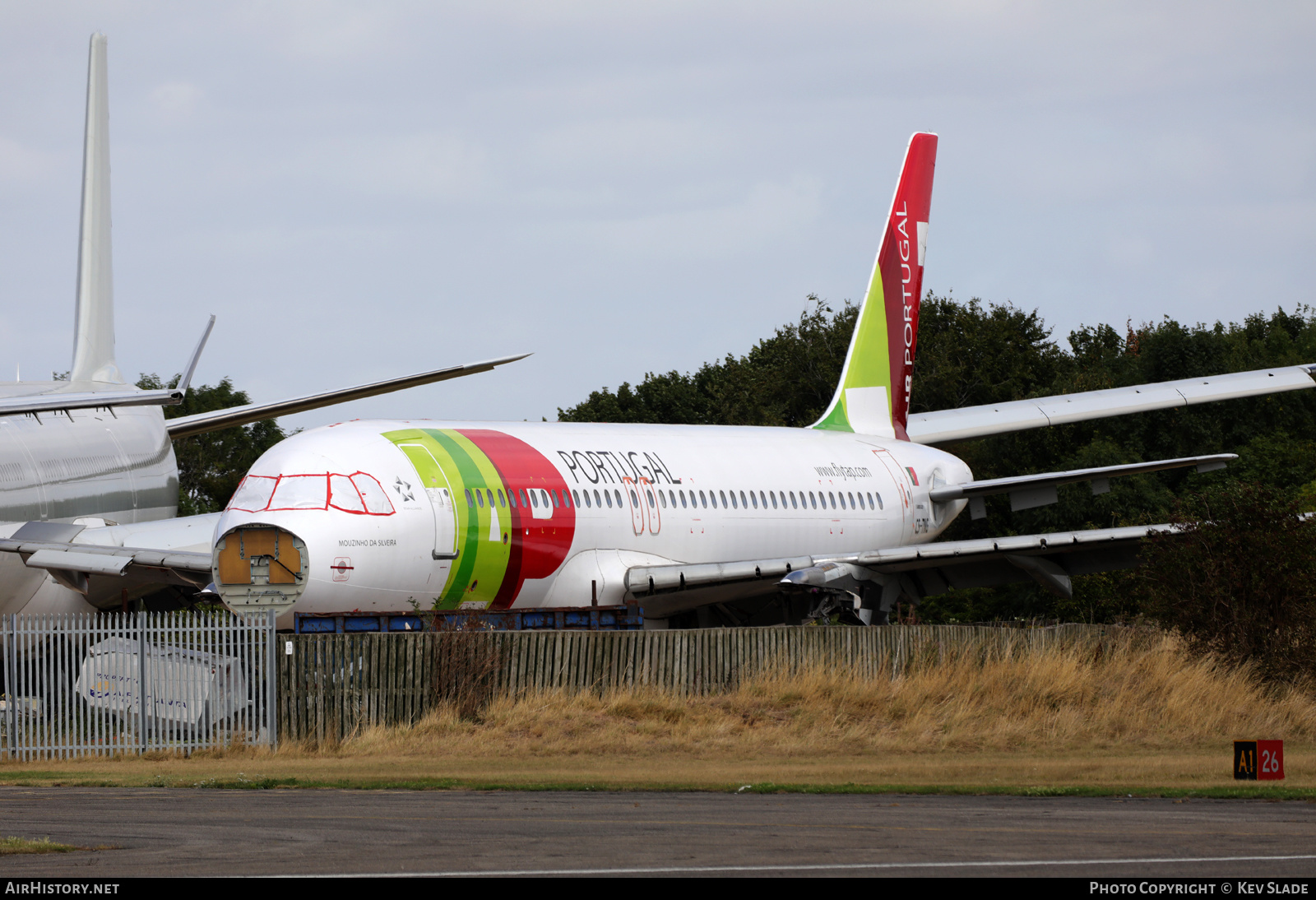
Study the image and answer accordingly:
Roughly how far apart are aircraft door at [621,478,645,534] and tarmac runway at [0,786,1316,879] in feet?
37.5

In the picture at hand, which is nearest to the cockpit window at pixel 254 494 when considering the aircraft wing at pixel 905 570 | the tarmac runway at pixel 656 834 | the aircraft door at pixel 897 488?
the aircraft wing at pixel 905 570

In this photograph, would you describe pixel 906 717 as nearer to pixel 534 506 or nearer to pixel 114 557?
pixel 534 506

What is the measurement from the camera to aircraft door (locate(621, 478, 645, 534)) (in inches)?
1025

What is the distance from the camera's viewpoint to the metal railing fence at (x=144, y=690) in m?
20.2

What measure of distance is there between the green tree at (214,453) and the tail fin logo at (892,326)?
93.0 ft

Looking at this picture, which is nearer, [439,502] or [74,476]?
[439,502]

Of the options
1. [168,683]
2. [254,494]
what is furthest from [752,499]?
[168,683]

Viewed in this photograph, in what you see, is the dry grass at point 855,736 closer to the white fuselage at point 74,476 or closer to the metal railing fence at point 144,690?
the metal railing fence at point 144,690

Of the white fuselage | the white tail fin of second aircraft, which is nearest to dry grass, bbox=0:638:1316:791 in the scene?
the white fuselage

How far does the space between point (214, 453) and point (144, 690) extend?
44.9m

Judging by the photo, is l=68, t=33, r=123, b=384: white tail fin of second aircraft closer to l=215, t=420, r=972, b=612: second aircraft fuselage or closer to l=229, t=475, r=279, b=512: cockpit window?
l=215, t=420, r=972, b=612: second aircraft fuselage

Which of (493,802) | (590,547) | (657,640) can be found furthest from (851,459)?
(493,802)

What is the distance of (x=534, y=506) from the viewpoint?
2420cm

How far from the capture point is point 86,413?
27750 mm
